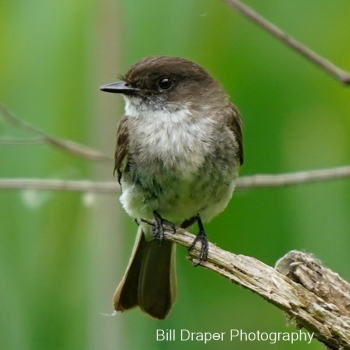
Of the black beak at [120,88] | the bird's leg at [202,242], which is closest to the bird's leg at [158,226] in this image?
the bird's leg at [202,242]

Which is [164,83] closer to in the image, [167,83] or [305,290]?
[167,83]

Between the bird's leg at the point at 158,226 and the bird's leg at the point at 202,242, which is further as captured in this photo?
the bird's leg at the point at 158,226

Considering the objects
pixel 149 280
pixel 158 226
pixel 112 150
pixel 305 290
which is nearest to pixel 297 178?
pixel 305 290

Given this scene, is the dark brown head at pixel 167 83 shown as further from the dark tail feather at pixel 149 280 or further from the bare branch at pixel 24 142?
the dark tail feather at pixel 149 280

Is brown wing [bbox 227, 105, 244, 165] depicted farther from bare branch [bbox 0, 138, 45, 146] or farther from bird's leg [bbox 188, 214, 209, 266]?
bare branch [bbox 0, 138, 45, 146]

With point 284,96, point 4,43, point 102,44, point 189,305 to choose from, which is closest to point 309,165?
point 284,96

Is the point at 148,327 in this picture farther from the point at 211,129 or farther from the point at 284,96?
the point at 284,96
